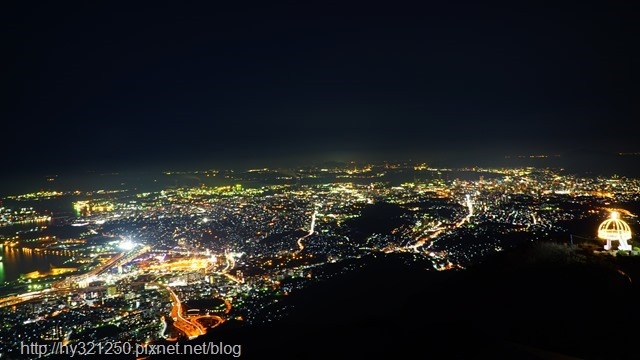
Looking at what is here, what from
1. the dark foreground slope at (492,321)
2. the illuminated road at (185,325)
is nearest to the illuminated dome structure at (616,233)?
the dark foreground slope at (492,321)

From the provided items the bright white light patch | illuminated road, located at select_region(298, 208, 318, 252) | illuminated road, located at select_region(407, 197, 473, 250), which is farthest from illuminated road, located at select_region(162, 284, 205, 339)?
the bright white light patch

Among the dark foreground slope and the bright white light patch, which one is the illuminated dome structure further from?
the bright white light patch

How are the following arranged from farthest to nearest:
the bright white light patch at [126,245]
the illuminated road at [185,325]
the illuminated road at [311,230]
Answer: the bright white light patch at [126,245], the illuminated road at [311,230], the illuminated road at [185,325]

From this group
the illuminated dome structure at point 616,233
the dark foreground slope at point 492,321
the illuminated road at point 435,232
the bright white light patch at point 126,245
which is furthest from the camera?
the bright white light patch at point 126,245


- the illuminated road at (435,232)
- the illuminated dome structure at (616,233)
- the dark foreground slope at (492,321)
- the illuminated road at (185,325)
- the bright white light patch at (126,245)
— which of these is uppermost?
the illuminated dome structure at (616,233)

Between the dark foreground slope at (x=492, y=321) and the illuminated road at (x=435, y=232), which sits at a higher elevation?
the dark foreground slope at (x=492, y=321)

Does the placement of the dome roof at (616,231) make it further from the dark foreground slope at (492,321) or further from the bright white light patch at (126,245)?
the bright white light patch at (126,245)

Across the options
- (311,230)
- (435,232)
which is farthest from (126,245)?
(435,232)

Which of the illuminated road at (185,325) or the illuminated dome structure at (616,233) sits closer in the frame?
the illuminated dome structure at (616,233)

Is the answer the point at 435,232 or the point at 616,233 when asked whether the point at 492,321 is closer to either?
the point at 616,233
